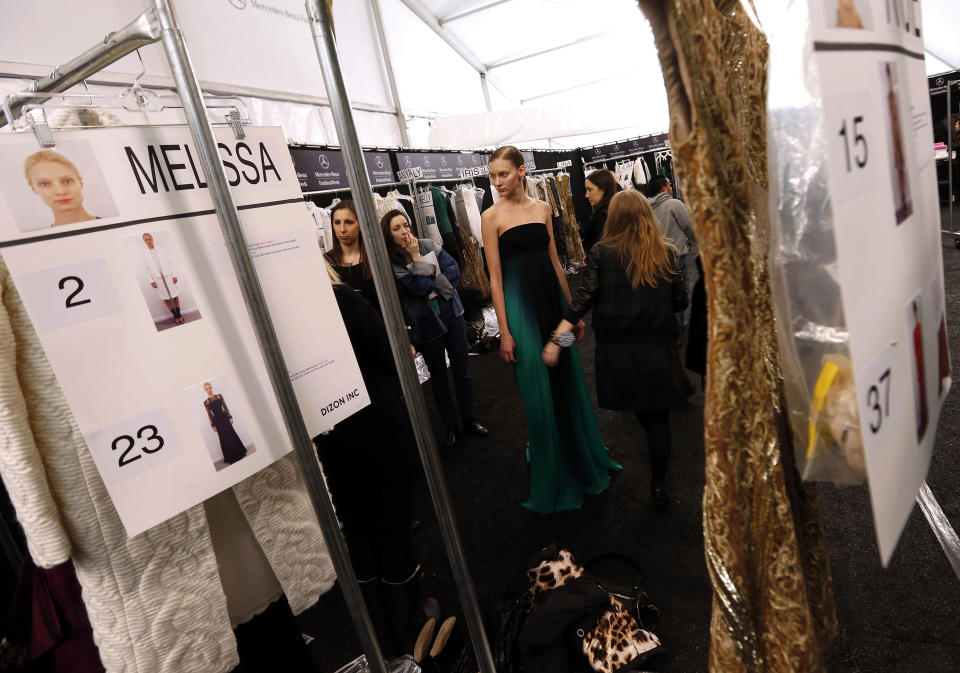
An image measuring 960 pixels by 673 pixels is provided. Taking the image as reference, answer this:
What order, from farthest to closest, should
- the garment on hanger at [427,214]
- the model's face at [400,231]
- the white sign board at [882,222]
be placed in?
the garment on hanger at [427,214] → the model's face at [400,231] → the white sign board at [882,222]

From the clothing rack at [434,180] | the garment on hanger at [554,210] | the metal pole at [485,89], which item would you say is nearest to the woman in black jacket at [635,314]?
the clothing rack at [434,180]

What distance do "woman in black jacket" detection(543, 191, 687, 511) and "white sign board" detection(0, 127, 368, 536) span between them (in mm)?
1476

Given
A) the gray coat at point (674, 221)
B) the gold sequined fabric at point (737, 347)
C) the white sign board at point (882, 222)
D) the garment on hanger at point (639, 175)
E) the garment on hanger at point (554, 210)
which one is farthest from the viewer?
the garment on hanger at point (639, 175)

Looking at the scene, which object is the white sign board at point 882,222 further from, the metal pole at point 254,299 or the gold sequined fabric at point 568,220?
the gold sequined fabric at point 568,220

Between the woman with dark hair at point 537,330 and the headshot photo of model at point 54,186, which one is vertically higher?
the headshot photo of model at point 54,186

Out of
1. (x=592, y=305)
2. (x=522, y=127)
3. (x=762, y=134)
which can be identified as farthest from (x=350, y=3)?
(x=762, y=134)

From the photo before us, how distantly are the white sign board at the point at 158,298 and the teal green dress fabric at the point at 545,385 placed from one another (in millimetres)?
1455

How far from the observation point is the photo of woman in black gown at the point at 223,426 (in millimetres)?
950

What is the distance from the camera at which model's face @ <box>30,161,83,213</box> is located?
762 millimetres

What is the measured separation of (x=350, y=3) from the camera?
20.0 ft

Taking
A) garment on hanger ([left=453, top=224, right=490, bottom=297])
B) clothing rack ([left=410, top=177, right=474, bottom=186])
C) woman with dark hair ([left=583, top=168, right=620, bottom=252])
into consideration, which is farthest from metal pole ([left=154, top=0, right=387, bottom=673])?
garment on hanger ([left=453, top=224, right=490, bottom=297])

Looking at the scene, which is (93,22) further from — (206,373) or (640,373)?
(640,373)

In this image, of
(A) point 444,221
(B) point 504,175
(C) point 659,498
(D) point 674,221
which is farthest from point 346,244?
(A) point 444,221

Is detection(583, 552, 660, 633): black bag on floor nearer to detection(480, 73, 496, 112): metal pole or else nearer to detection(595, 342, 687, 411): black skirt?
detection(595, 342, 687, 411): black skirt
